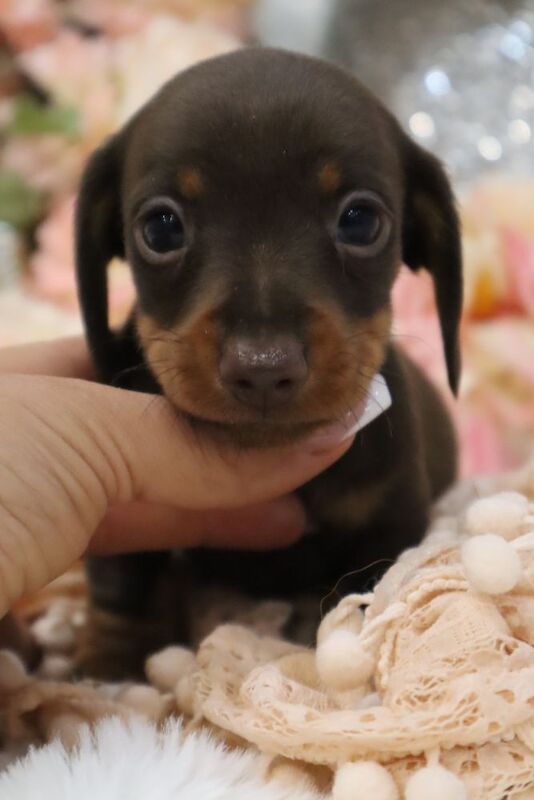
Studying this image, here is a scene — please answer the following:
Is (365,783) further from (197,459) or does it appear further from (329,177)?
(329,177)

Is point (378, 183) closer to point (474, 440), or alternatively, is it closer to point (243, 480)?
point (243, 480)

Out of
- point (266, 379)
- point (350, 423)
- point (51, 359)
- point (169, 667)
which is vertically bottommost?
point (169, 667)

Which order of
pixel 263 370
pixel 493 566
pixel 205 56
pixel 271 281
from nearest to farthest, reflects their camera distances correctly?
pixel 493 566
pixel 263 370
pixel 271 281
pixel 205 56

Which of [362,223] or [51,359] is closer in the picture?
[362,223]

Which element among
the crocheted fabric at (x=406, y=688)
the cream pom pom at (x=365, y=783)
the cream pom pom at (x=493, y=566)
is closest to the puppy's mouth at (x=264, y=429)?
the crocheted fabric at (x=406, y=688)

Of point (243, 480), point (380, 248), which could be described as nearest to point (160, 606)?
point (243, 480)

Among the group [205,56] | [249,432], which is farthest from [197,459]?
[205,56]

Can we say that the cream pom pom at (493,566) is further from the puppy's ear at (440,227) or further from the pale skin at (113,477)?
the puppy's ear at (440,227)
